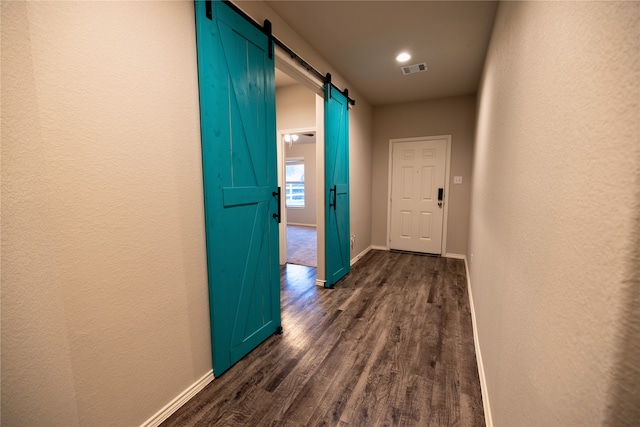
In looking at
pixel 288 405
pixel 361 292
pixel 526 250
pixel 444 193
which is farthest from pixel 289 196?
pixel 526 250

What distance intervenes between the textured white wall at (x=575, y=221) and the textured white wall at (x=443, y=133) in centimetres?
374

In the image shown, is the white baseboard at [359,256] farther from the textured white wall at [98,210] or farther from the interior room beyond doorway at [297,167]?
the textured white wall at [98,210]

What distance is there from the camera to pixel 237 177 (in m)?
1.88

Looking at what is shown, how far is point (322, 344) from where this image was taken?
2.22 m

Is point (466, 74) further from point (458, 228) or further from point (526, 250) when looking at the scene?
point (526, 250)

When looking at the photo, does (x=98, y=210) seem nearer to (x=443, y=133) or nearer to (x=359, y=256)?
(x=359, y=256)

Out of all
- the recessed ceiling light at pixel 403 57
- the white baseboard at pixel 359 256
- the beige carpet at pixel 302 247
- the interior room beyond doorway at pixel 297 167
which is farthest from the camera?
the beige carpet at pixel 302 247

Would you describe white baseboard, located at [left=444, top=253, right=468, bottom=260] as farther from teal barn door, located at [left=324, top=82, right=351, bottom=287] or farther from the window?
the window

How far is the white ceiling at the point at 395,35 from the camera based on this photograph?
7.42ft

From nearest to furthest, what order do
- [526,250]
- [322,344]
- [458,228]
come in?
[526,250] → [322,344] → [458,228]

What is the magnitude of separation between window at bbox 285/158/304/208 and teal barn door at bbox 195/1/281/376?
667 cm

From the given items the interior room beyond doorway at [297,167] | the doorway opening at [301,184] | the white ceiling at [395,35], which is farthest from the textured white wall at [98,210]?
the doorway opening at [301,184]

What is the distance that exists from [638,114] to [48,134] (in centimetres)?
163

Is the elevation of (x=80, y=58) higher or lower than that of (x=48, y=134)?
higher
